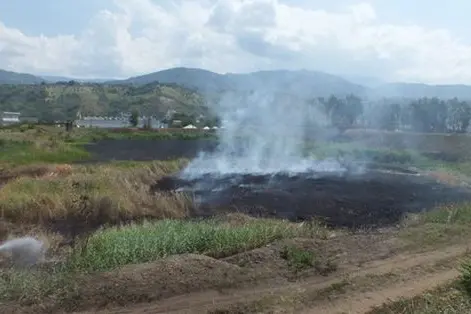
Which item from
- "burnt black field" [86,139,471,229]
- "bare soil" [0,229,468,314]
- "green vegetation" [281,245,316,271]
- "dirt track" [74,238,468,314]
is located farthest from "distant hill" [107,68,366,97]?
"dirt track" [74,238,468,314]

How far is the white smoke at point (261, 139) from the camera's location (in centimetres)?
4903

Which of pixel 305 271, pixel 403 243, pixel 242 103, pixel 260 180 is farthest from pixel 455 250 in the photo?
pixel 242 103

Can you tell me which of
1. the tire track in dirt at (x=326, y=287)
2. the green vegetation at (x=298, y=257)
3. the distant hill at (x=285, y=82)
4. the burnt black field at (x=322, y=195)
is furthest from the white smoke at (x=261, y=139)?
the tire track in dirt at (x=326, y=287)

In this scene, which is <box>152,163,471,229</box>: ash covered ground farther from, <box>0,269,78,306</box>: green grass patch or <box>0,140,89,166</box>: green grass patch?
<box>0,269,78,306</box>: green grass patch

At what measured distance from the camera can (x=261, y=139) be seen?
6312 cm

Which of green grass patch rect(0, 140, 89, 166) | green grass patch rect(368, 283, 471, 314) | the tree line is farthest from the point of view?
the tree line

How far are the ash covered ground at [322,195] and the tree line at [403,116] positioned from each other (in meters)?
62.0

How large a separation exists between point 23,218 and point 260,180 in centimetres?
2075

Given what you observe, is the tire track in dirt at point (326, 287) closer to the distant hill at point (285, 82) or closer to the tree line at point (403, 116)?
the distant hill at point (285, 82)

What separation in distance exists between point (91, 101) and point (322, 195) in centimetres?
15111

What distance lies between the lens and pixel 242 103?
262 ft

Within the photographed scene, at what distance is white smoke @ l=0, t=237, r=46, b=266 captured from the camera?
A: 16272mm

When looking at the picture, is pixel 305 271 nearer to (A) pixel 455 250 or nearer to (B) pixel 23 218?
(A) pixel 455 250

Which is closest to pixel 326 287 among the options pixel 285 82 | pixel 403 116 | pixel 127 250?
pixel 127 250
